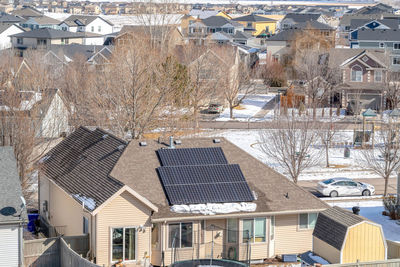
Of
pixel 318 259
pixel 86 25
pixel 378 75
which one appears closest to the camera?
pixel 318 259

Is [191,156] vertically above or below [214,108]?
below

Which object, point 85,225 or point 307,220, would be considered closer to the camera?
point 85,225

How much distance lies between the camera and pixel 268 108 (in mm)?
72188

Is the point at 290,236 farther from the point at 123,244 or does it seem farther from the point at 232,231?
the point at 123,244

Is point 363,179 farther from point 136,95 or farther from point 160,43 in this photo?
point 160,43

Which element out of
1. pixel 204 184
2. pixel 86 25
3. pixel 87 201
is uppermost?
pixel 86 25

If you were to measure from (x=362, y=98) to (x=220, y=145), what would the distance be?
139 ft

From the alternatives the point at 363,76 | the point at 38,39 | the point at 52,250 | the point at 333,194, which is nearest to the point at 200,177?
the point at 52,250

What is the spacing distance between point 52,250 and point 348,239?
10.4 metres

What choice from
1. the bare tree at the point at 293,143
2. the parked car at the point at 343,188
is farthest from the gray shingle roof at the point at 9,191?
the parked car at the point at 343,188

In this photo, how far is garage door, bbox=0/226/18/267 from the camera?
25672mm

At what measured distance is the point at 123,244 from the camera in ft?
86.8

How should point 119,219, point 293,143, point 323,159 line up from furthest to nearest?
point 323,159 → point 293,143 → point 119,219

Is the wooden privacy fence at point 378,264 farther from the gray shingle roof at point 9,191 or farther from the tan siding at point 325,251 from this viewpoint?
the gray shingle roof at point 9,191
